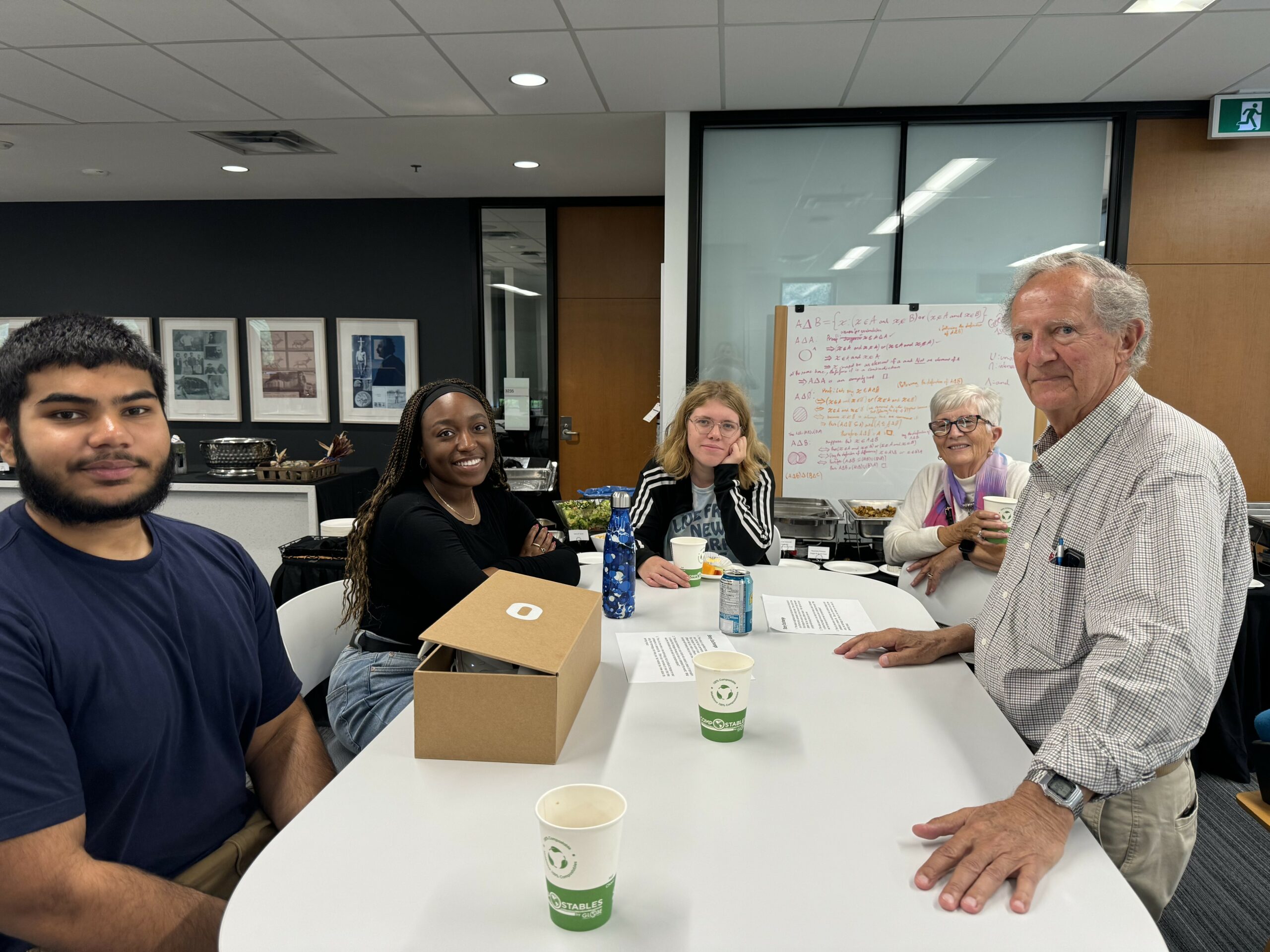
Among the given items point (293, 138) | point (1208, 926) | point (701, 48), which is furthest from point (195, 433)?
point (1208, 926)

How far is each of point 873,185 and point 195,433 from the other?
5.43 meters

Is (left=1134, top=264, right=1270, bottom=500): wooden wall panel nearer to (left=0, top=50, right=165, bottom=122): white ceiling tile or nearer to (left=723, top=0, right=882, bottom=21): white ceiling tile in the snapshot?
(left=723, top=0, right=882, bottom=21): white ceiling tile

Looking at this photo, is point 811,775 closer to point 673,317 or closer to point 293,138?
point 673,317

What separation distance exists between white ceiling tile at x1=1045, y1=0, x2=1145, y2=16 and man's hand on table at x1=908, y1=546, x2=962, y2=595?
2085 mm

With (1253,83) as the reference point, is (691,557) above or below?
below

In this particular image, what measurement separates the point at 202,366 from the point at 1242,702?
267 inches

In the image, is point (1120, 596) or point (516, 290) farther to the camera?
point (516, 290)

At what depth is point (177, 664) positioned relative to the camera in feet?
3.79

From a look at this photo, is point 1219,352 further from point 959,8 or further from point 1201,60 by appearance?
point 959,8

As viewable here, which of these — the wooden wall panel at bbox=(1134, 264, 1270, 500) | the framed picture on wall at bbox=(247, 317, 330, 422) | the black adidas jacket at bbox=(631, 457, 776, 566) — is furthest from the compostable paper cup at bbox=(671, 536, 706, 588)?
the framed picture on wall at bbox=(247, 317, 330, 422)

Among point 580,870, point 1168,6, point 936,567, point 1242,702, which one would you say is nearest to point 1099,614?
point 580,870

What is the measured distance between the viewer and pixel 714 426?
2.54 metres

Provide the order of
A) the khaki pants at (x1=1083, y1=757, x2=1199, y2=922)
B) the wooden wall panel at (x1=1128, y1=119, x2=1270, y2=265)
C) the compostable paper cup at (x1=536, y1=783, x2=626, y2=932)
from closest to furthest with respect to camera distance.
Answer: the compostable paper cup at (x1=536, y1=783, x2=626, y2=932), the khaki pants at (x1=1083, y1=757, x2=1199, y2=922), the wooden wall panel at (x1=1128, y1=119, x2=1270, y2=265)

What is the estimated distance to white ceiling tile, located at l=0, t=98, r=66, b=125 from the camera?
12.4 ft
